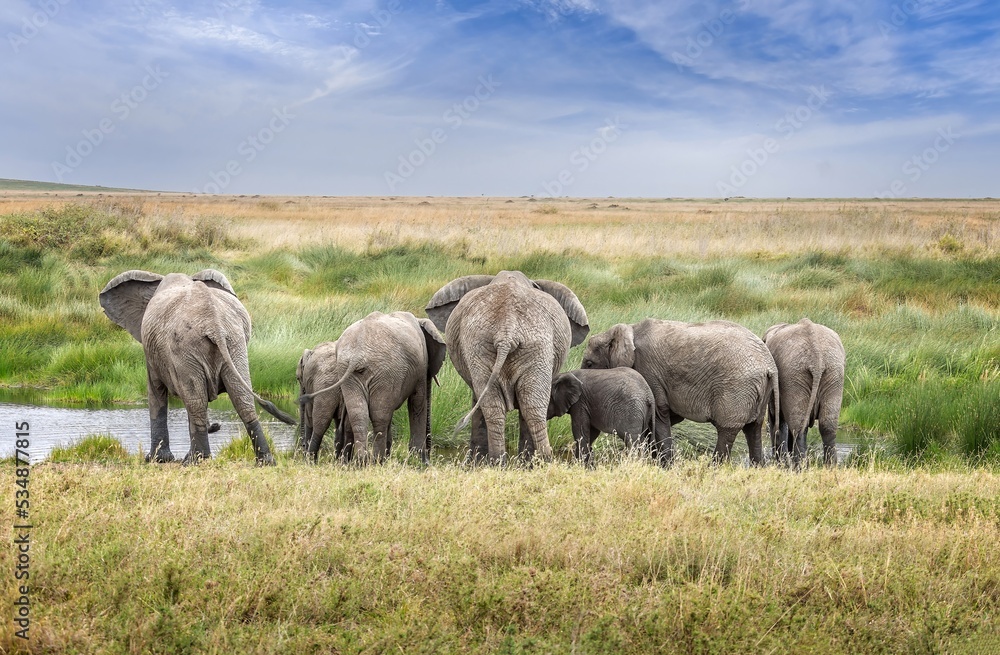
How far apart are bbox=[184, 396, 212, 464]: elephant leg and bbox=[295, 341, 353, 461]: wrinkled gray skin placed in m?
0.89

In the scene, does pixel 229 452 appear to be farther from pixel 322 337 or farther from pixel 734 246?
pixel 734 246

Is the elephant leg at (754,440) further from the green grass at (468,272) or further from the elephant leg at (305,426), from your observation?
the elephant leg at (305,426)

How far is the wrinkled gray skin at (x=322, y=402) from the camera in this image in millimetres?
8828

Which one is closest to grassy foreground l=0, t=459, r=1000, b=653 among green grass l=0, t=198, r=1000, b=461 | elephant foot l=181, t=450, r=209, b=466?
elephant foot l=181, t=450, r=209, b=466

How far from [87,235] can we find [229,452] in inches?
584

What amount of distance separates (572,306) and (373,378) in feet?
7.02

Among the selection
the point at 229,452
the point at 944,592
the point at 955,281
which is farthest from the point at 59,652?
the point at 955,281

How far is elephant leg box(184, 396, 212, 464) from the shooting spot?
8367 millimetres

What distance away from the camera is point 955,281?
19.6 m

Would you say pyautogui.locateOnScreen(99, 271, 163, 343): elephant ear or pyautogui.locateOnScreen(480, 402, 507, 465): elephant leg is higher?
pyautogui.locateOnScreen(99, 271, 163, 343): elephant ear

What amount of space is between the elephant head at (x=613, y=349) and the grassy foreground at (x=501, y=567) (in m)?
2.82

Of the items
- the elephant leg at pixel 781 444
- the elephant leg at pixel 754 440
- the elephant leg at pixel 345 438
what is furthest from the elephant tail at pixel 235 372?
the elephant leg at pixel 781 444

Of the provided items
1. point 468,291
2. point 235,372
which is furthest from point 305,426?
point 468,291

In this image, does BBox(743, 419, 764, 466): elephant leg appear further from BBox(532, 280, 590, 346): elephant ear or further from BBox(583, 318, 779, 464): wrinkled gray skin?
BBox(532, 280, 590, 346): elephant ear
